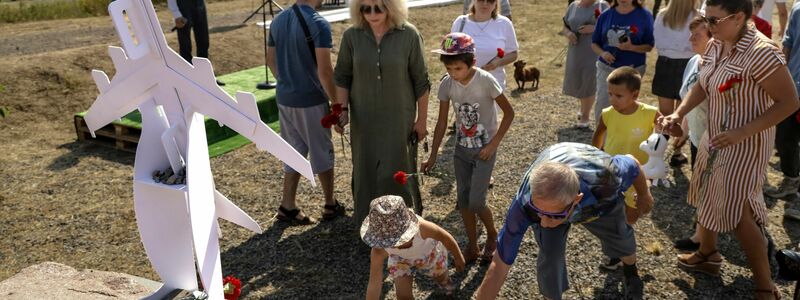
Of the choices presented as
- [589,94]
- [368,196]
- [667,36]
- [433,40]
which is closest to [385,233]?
[368,196]

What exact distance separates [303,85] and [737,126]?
265 cm

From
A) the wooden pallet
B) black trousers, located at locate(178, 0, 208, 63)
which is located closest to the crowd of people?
the wooden pallet

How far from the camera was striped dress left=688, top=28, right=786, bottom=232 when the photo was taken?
3229mm

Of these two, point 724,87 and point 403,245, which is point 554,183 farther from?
point 724,87

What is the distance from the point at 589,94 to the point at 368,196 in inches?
130

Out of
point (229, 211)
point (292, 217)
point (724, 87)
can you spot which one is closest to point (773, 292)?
point (724, 87)

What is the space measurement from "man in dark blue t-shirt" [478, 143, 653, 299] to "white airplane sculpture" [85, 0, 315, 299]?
38.3 inches

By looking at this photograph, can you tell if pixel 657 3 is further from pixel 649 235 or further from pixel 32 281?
pixel 32 281

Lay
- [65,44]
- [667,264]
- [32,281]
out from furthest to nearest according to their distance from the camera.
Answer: [65,44]
[667,264]
[32,281]

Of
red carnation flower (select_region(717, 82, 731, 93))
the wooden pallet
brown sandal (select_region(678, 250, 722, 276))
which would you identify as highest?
red carnation flower (select_region(717, 82, 731, 93))

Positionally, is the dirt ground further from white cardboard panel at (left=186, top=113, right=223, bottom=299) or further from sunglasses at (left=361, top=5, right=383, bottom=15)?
sunglasses at (left=361, top=5, right=383, bottom=15)

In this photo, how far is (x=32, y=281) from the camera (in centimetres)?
385

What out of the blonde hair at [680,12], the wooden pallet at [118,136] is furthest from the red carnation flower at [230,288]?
the blonde hair at [680,12]

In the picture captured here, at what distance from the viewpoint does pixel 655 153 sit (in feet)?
12.1
